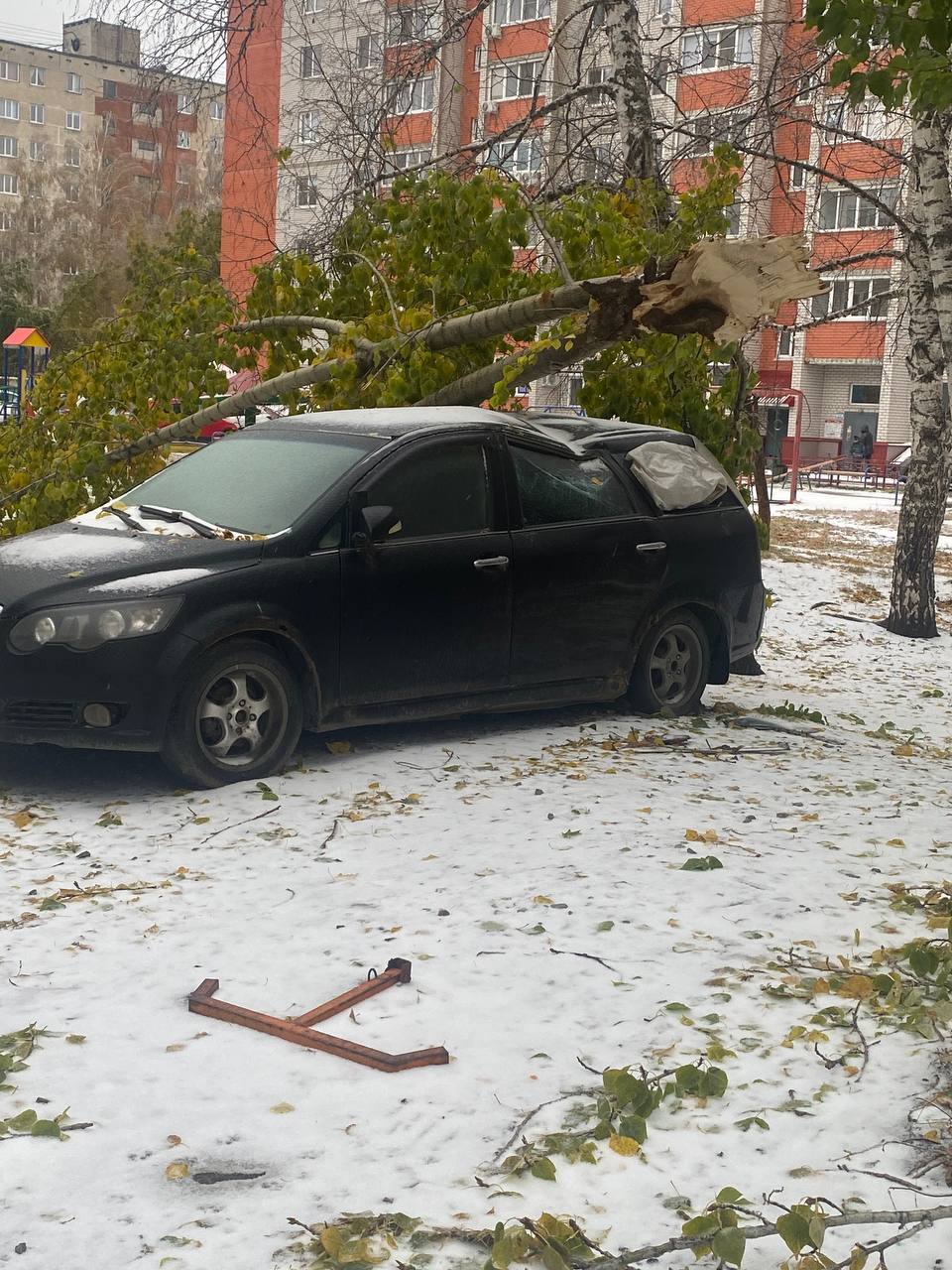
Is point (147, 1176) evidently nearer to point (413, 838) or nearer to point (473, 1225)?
point (473, 1225)

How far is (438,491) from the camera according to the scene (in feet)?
25.3

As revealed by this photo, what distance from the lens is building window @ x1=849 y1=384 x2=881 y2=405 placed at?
56.1 metres

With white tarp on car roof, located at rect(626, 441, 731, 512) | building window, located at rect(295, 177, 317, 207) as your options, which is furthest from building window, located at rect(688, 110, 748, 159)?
white tarp on car roof, located at rect(626, 441, 731, 512)

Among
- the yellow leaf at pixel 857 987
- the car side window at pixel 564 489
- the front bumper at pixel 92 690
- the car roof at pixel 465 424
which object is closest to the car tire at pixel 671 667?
the car side window at pixel 564 489

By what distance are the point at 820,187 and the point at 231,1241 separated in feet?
42.5

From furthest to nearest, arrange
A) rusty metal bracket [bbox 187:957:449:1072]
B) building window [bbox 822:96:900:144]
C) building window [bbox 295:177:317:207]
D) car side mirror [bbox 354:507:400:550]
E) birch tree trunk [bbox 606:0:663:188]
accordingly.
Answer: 1. building window [bbox 295:177:317:207]
2. building window [bbox 822:96:900:144]
3. birch tree trunk [bbox 606:0:663:188]
4. car side mirror [bbox 354:507:400:550]
5. rusty metal bracket [bbox 187:957:449:1072]

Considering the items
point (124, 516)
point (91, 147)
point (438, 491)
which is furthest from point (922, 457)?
point (91, 147)

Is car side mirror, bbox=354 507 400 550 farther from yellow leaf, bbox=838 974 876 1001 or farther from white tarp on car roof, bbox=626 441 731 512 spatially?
yellow leaf, bbox=838 974 876 1001

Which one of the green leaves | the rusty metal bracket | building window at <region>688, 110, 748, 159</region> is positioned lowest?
the rusty metal bracket

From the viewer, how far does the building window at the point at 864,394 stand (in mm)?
56094

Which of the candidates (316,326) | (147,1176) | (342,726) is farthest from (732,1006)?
(316,326)

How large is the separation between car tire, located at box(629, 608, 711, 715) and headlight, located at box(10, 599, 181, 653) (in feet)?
9.88

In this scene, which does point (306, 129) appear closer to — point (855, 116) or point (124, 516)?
point (855, 116)

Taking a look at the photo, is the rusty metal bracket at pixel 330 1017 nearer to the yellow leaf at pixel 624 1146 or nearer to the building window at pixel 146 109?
the yellow leaf at pixel 624 1146
